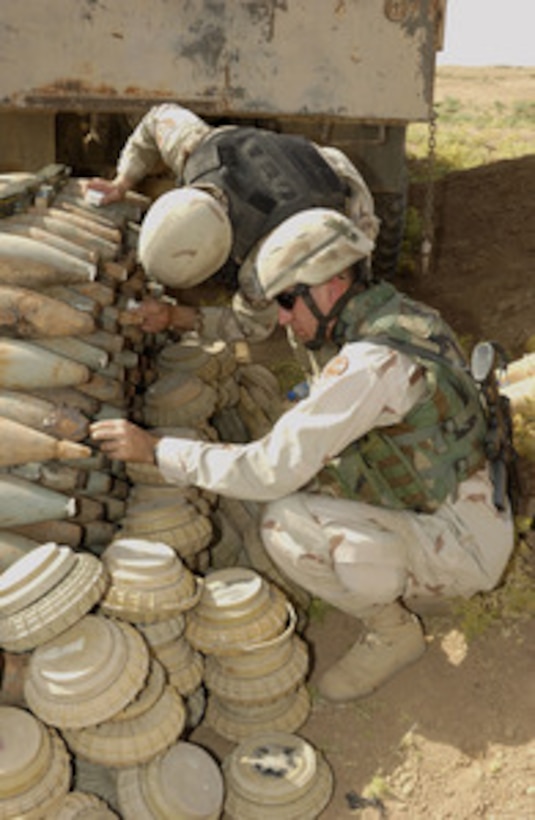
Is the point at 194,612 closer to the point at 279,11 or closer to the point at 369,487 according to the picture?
the point at 369,487

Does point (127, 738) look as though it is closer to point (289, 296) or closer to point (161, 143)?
point (289, 296)

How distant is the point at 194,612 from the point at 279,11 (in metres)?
4.65

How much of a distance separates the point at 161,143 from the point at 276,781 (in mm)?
3551

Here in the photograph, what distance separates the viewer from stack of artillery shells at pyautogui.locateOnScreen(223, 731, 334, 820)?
3.56 m


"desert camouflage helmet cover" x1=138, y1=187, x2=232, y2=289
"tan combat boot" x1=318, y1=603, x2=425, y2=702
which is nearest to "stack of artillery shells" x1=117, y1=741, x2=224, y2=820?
"tan combat boot" x1=318, y1=603, x2=425, y2=702

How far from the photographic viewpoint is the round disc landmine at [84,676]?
3.36 metres

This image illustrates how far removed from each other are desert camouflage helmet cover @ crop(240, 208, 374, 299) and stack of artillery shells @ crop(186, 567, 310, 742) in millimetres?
1241

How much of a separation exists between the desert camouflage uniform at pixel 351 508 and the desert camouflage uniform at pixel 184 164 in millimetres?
1611

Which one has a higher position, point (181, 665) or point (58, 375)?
point (58, 375)

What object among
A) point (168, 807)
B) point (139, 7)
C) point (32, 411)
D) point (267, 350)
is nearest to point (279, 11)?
point (139, 7)

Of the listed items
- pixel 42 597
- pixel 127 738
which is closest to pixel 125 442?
pixel 42 597

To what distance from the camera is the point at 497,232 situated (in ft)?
32.9

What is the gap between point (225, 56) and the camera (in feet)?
22.1

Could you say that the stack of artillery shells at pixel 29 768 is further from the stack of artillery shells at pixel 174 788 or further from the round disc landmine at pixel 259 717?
the round disc landmine at pixel 259 717
